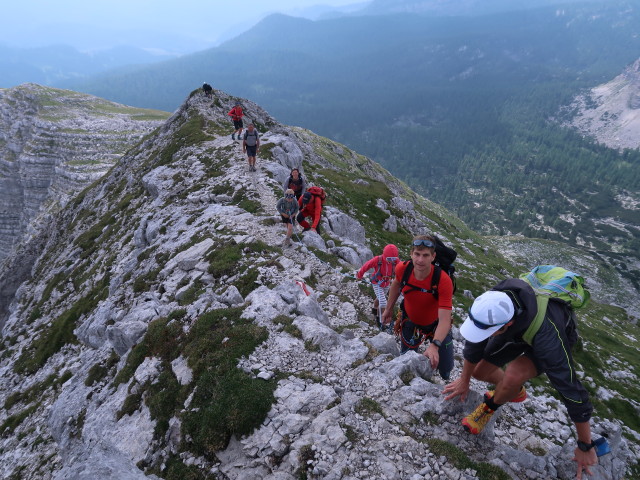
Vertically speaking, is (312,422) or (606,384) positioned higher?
(312,422)

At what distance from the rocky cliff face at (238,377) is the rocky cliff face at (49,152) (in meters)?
75.8

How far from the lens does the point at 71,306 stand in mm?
28578

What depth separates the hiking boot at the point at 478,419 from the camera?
27.0ft

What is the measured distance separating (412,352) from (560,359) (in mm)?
4997

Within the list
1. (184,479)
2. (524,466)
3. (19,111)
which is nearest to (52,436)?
(184,479)

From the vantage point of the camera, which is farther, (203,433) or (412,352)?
(412,352)

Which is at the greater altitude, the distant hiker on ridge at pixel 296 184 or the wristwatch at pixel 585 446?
the distant hiker on ridge at pixel 296 184

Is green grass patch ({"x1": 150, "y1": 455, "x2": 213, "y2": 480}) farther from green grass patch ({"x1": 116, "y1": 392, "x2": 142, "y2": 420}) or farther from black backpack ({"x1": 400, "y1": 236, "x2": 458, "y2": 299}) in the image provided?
black backpack ({"x1": 400, "y1": 236, "x2": 458, "y2": 299})

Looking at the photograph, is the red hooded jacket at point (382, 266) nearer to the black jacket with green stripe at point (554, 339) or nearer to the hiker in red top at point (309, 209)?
the black jacket with green stripe at point (554, 339)

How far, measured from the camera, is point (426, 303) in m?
10.1

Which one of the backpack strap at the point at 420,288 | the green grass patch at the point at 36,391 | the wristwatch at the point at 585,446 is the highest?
the backpack strap at the point at 420,288

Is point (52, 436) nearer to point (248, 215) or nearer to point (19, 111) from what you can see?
point (248, 215)

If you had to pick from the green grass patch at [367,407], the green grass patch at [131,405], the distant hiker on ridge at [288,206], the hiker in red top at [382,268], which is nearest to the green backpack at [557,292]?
the green grass patch at [367,407]

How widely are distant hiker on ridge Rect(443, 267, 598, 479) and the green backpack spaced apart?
0.07 feet
